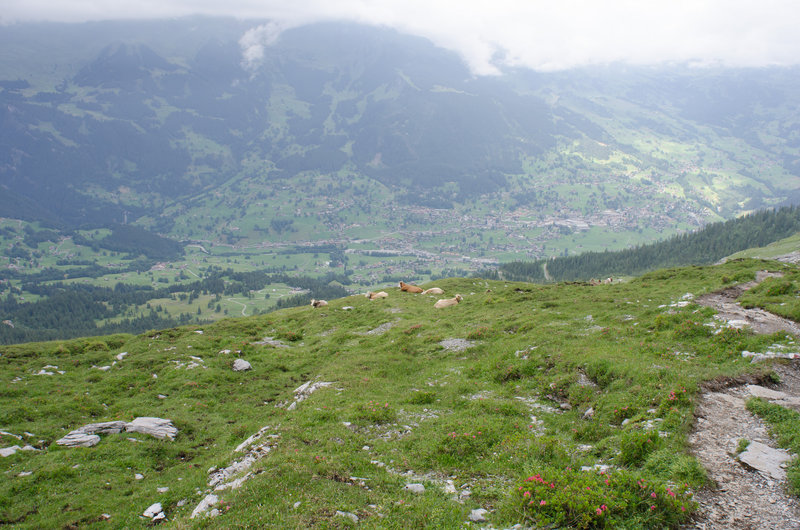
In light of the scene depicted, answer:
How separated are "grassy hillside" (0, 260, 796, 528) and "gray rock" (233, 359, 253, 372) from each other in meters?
0.80

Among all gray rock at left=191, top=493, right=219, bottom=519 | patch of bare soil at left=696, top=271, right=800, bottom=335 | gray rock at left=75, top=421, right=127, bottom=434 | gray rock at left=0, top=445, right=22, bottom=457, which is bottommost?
gray rock at left=75, top=421, right=127, bottom=434

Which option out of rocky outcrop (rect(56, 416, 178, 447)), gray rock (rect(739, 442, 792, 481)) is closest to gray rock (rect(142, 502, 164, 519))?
rocky outcrop (rect(56, 416, 178, 447))

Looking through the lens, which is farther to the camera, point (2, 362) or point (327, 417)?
point (2, 362)

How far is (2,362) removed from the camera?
27.2 metres

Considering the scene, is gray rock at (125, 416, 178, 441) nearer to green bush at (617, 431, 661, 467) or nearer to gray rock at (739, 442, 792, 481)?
green bush at (617, 431, 661, 467)

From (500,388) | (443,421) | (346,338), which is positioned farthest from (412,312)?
(443,421)

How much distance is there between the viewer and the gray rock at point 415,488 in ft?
37.6

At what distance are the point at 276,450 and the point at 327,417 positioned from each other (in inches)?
129

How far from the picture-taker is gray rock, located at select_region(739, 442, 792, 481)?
9.97 meters

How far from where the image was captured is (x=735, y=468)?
33.8 ft

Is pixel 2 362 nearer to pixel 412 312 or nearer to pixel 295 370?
pixel 295 370

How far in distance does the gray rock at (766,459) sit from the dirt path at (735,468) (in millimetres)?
137

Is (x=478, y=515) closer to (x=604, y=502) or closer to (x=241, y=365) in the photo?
(x=604, y=502)

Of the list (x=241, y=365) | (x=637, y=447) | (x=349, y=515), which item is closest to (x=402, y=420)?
(x=349, y=515)
